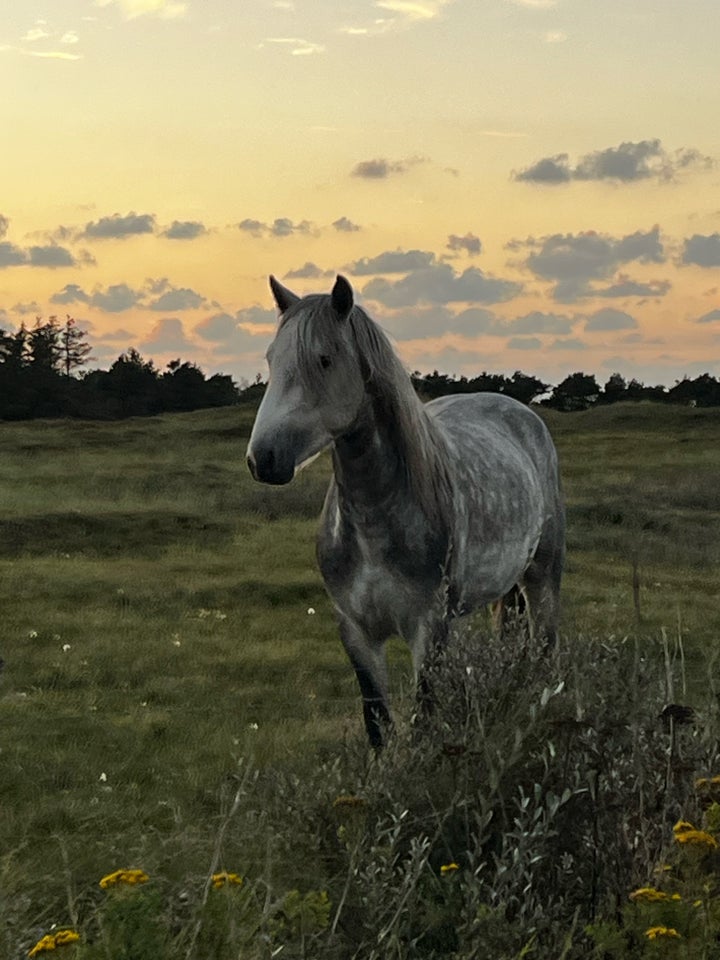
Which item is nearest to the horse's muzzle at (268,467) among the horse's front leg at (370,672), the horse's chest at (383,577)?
the horse's chest at (383,577)

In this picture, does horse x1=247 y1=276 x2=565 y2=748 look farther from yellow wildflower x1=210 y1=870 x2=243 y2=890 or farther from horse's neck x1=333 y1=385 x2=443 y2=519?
yellow wildflower x1=210 y1=870 x2=243 y2=890

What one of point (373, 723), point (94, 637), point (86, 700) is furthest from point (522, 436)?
point (94, 637)

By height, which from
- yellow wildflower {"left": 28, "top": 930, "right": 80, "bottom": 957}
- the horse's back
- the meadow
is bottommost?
the meadow

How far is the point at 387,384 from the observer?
6.34 meters

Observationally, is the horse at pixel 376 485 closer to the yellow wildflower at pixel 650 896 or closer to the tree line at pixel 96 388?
the yellow wildflower at pixel 650 896

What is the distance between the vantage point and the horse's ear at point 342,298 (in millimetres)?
5852

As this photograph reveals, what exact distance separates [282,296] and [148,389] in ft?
217

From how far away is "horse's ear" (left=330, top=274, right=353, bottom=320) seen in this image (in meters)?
5.85

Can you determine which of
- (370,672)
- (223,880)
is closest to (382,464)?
(370,672)

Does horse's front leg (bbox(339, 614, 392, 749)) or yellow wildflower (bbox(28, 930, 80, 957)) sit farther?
horse's front leg (bbox(339, 614, 392, 749))

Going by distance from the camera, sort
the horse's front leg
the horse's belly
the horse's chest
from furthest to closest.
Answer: the horse's belly
the horse's front leg
the horse's chest

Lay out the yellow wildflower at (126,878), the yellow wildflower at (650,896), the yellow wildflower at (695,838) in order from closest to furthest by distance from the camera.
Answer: the yellow wildflower at (126,878) → the yellow wildflower at (650,896) → the yellow wildflower at (695,838)

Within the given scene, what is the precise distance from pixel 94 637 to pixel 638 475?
91.5ft

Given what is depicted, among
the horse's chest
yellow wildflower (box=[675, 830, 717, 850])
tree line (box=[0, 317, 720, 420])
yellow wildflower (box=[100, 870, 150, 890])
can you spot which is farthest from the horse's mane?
tree line (box=[0, 317, 720, 420])
